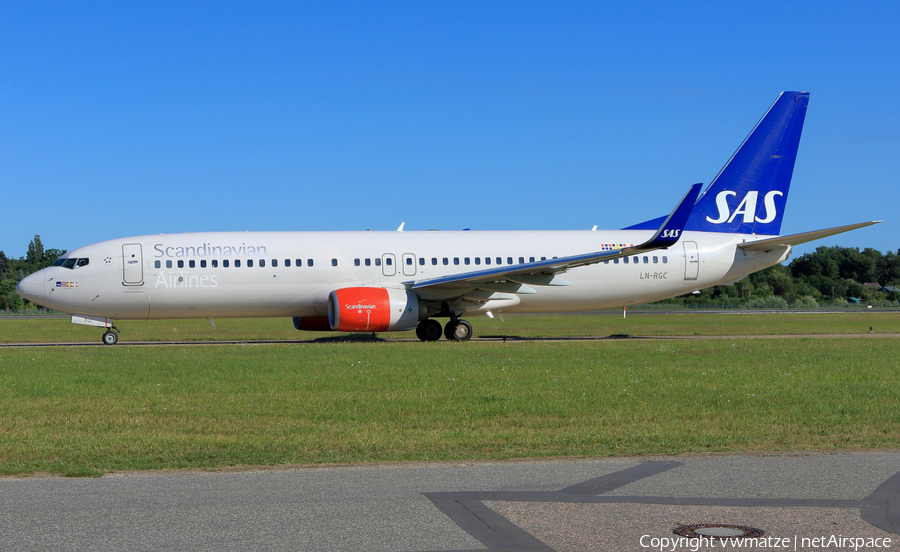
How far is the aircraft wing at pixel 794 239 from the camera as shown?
2300 centimetres

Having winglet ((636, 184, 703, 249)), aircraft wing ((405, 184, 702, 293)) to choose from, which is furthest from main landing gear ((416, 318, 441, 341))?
winglet ((636, 184, 703, 249))

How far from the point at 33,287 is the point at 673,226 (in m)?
17.9

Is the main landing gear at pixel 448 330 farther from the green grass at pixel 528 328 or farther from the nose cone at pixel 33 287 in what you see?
the nose cone at pixel 33 287

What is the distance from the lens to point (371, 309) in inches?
919

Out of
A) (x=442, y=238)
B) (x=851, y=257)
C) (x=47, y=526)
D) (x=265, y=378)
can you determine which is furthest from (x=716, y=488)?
(x=851, y=257)

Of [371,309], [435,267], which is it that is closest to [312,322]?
[371,309]

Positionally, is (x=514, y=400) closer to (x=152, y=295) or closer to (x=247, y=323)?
(x=152, y=295)

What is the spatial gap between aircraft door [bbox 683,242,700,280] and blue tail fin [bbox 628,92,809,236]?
894 mm

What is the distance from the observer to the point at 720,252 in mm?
27219

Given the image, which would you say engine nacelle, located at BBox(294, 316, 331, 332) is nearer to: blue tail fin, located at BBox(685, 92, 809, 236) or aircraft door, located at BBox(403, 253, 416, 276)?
aircraft door, located at BBox(403, 253, 416, 276)

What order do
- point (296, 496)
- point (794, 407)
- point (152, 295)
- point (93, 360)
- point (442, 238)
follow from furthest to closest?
point (442, 238)
point (152, 295)
point (93, 360)
point (794, 407)
point (296, 496)

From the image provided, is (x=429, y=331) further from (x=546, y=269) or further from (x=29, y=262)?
(x=29, y=262)

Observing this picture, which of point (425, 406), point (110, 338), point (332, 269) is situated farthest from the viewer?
point (332, 269)

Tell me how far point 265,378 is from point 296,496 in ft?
28.0
